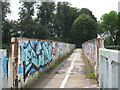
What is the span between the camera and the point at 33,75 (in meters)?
11.0

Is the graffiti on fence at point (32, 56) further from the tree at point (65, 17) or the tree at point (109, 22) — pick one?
the tree at point (109, 22)

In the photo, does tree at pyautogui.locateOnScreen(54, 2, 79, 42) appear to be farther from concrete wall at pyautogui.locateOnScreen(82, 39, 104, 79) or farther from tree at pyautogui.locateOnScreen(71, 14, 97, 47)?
concrete wall at pyautogui.locateOnScreen(82, 39, 104, 79)

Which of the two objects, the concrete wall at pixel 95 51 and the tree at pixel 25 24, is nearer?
the concrete wall at pixel 95 51

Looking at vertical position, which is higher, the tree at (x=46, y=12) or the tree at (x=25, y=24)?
the tree at (x=46, y=12)

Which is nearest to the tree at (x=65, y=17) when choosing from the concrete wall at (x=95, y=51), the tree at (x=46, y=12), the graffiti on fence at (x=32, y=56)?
the tree at (x=46, y=12)

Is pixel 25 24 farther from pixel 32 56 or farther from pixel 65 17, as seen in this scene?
pixel 32 56

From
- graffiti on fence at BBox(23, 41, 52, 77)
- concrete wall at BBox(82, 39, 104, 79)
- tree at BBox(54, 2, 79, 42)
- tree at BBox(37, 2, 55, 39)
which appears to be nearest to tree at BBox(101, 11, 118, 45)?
tree at BBox(54, 2, 79, 42)

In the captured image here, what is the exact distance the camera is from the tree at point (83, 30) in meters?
73.2

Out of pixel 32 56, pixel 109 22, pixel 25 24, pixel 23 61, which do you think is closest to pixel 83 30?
pixel 109 22

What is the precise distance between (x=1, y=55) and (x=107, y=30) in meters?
81.1

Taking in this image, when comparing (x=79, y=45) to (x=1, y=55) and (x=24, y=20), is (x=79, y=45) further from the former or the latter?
(x=1, y=55)

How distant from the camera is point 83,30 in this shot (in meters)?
73.5

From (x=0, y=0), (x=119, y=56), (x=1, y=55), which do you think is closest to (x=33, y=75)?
(x=1, y=55)

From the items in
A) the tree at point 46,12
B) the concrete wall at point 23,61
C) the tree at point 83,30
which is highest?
the tree at point 46,12
